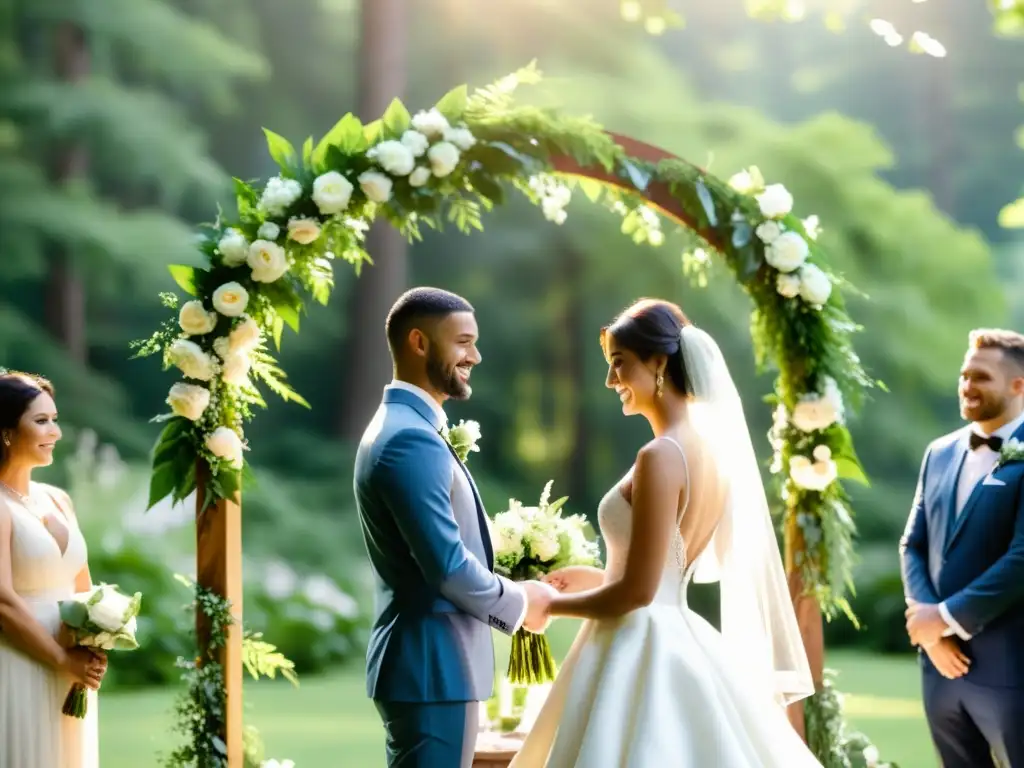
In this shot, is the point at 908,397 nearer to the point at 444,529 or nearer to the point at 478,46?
the point at 478,46

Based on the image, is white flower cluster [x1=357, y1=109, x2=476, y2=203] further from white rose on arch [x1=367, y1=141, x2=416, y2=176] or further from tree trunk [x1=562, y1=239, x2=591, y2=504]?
tree trunk [x1=562, y1=239, x2=591, y2=504]

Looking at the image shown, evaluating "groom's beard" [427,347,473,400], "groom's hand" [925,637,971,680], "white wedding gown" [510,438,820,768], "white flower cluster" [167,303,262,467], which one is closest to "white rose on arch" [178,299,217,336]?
"white flower cluster" [167,303,262,467]

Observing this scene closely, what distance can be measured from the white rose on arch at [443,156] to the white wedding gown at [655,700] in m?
1.73

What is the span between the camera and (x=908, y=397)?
1470cm

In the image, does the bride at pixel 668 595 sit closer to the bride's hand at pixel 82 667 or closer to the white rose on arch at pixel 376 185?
the white rose on arch at pixel 376 185

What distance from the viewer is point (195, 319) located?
524 centimetres

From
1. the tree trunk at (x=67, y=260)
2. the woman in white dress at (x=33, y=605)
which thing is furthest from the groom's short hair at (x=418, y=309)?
the tree trunk at (x=67, y=260)

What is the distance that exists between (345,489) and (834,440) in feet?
29.9

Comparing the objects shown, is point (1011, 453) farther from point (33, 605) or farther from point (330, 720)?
point (330, 720)

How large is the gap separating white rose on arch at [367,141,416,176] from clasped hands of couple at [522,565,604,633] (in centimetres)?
175

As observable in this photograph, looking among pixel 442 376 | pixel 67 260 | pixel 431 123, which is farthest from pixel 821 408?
pixel 67 260

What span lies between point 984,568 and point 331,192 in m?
2.90

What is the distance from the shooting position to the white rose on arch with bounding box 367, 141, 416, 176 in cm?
532

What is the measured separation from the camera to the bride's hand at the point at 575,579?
182 inches
